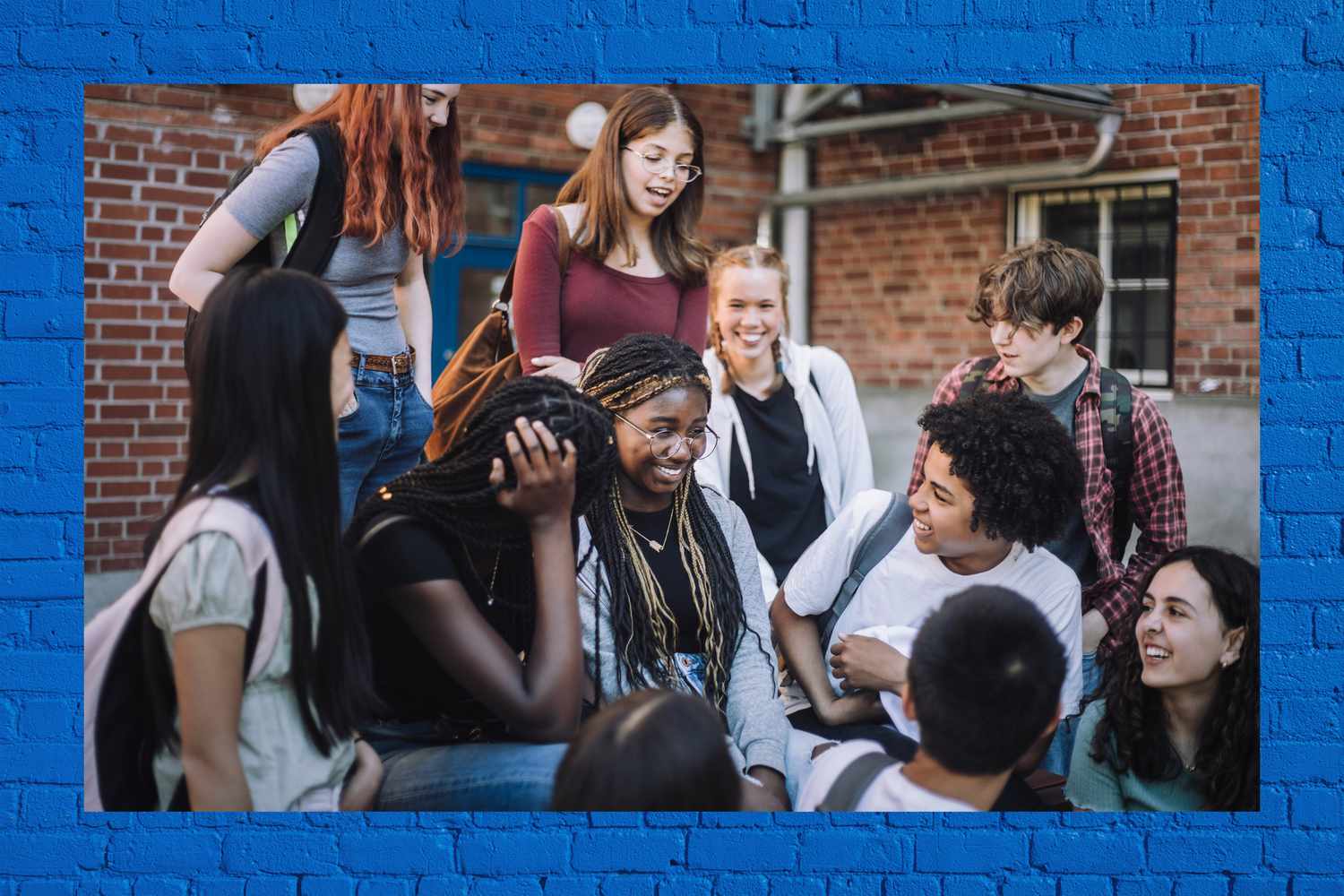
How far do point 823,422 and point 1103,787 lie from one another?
1123 millimetres

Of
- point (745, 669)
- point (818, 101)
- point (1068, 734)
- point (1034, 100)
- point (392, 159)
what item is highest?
point (818, 101)

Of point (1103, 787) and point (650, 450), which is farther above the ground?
point (650, 450)

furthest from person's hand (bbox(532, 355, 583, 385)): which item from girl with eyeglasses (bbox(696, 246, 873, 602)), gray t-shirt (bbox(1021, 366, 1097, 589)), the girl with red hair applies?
gray t-shirt (bbox(1021, 366, 1097, 589))

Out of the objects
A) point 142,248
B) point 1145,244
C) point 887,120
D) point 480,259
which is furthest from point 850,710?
point 887,120

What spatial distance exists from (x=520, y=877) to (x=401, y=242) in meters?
1.18

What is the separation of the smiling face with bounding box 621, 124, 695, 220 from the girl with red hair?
372 mm

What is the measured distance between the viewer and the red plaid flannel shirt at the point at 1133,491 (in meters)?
2.52

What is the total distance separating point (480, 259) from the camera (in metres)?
2.67

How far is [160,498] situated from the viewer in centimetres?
215

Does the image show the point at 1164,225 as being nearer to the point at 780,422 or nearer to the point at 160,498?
the point at 780,422

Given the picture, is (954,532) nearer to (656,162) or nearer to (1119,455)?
(1119,455)

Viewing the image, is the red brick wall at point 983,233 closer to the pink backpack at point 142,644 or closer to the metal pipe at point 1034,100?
the metal pipe at point 1034,100

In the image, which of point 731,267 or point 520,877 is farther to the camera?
point 731,267

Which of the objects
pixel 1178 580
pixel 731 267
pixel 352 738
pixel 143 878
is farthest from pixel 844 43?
pixel 143 878
